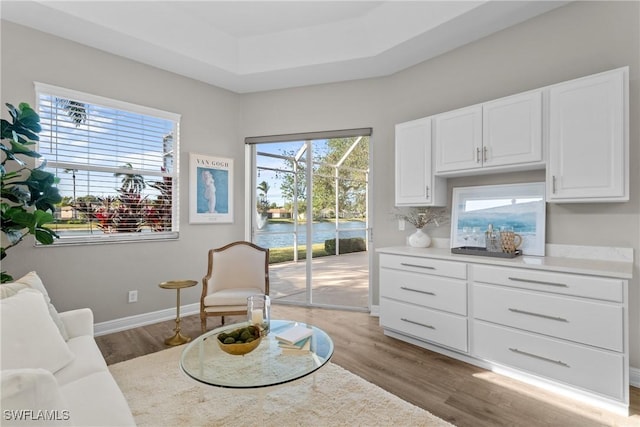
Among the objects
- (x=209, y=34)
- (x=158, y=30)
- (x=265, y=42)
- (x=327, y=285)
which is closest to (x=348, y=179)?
(x=327, y=285)

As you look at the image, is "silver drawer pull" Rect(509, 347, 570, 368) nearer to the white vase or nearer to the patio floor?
the white vase

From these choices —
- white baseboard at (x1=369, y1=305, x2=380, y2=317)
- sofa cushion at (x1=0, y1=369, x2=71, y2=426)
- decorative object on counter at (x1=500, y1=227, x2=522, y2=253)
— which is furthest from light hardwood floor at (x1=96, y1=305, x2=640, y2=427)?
sofa cushion at (x1=0, y1=369, x2=71, y2=426)

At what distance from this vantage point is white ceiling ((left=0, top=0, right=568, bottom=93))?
2768mm

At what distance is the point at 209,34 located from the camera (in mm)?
3611

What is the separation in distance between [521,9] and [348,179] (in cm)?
241

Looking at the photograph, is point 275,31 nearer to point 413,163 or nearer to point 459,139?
point 413,163

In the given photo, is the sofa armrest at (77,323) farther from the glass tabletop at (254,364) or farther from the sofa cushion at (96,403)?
the glass tabletop at (254,364)

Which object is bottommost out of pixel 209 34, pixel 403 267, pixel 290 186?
pixel 403 267

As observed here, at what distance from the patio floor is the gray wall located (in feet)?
2.19

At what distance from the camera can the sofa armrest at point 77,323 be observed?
2.02m

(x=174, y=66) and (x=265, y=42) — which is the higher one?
(x=265, y=42)

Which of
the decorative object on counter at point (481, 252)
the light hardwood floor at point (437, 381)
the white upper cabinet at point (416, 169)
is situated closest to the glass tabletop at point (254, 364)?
the light hardwood floor at point (437, 381)

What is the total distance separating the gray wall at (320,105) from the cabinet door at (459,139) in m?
0.34

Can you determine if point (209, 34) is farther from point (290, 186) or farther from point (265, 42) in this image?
point (290, 186)
